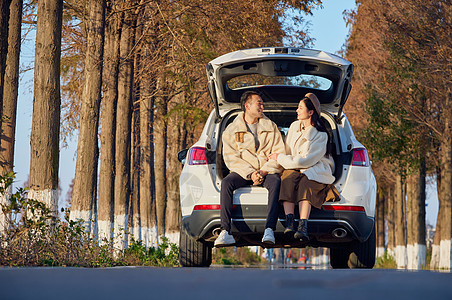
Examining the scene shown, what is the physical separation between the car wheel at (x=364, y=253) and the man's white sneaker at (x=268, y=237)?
141 cm

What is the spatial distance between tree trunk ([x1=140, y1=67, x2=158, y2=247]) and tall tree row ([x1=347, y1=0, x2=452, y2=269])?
22.5ft

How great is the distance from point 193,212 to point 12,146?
1117 cm

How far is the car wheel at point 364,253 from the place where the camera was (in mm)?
9117

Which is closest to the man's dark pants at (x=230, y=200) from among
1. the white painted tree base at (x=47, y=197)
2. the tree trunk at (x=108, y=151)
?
the white painted tree base at (x=47, y=197)

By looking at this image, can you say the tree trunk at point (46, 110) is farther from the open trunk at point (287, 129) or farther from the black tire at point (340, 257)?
the black tire at point (340, 257)

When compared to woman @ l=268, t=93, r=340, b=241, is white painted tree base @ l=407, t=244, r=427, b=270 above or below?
below

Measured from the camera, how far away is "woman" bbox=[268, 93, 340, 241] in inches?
327

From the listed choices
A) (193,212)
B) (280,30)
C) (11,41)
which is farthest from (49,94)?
(280,30)

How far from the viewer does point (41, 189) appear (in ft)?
38.8

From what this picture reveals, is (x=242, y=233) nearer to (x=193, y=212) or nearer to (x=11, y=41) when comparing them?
(x=193, y=212)

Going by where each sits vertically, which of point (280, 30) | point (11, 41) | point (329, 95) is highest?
point (280, 30)

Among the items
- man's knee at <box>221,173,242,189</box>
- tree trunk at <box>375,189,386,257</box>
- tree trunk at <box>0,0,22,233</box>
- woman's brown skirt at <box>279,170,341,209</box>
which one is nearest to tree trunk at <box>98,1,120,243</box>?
tree trunk at <box>0,0,22,233</box>

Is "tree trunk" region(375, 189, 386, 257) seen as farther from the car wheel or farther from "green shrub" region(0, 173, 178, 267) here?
the car wheel

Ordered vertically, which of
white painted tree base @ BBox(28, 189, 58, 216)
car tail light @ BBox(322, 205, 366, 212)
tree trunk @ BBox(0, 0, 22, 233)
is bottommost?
car tail light @ BBox(322, 205, 366, 212)
